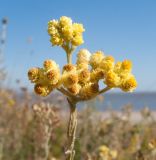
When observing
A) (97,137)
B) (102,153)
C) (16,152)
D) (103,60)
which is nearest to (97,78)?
(103,60)

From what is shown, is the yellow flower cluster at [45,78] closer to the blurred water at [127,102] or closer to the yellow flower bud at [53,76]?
the yellow flower bud at [53,76]

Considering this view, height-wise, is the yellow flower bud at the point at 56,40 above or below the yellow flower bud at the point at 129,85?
above

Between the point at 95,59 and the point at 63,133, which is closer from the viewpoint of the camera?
the point at 95,59

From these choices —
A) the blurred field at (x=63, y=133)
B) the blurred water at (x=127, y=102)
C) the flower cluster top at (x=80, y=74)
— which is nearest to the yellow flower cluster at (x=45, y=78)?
the flower cluster top at (x=80, y=74)

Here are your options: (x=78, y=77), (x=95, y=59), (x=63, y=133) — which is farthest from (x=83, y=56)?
(x=63, y=133)

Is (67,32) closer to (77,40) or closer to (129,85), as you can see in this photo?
(77,40)

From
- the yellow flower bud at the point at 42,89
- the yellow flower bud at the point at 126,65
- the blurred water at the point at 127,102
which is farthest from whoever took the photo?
the blurred water at the point at 127,102
